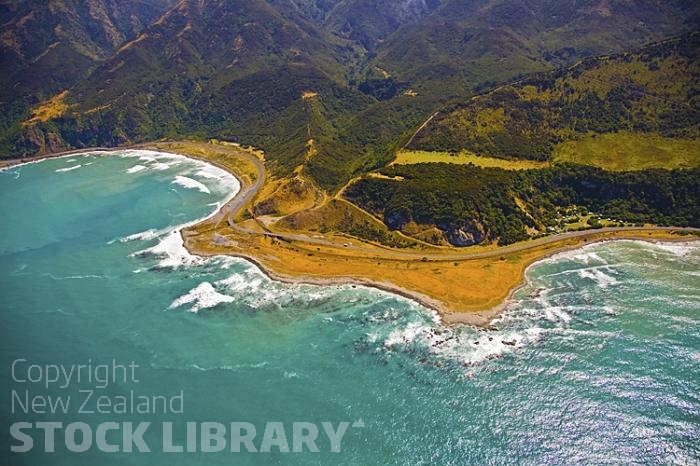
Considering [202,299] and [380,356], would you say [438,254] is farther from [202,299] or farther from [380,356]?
[202,299]

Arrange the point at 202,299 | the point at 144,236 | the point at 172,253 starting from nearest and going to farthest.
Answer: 1. the point at 202,299
2. the point at 172,253
3. the point at 144,236

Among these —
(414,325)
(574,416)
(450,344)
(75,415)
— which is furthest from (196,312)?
(574,416)

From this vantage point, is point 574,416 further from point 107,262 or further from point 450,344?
point 107,262

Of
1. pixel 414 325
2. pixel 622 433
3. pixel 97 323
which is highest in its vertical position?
pixel 97 323

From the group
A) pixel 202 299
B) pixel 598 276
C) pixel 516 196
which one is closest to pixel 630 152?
pixel 516 196

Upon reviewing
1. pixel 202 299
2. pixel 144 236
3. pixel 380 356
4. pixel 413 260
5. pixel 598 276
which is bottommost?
pixel 598 276

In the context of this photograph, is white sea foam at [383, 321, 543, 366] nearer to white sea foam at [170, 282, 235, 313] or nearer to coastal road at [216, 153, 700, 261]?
coastal road at [216, 153, 700, 261]

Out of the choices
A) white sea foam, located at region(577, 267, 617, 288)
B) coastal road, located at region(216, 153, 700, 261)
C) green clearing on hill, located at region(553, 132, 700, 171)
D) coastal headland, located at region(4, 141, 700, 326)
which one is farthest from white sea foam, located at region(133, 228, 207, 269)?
green clearing on hill, located at region(553, 132, 700, 171)
